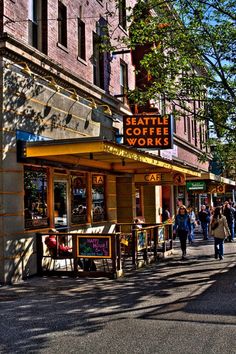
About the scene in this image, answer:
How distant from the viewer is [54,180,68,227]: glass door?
43.4 ft

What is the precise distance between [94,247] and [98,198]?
18.3 feet

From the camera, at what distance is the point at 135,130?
53.1 feet

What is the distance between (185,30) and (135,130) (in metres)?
3.84

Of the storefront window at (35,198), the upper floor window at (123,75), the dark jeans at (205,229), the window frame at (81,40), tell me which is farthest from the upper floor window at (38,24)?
the dark jeans at (205,229)

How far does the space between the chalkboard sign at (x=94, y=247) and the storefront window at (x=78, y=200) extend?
10.6ft

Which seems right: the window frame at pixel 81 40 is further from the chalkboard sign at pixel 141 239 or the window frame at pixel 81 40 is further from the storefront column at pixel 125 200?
the chalkboard sign at pixel 141 239

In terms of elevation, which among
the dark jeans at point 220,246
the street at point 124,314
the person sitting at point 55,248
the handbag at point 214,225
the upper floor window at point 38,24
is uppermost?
the upper floor window at point 38,24

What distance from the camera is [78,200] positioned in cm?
1476

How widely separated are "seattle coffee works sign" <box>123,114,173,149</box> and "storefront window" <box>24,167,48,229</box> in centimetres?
439

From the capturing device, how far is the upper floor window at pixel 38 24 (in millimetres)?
13406

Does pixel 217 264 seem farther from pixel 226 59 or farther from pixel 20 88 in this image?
pixel 20 88

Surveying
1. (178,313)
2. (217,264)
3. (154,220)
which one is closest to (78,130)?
(217,264)

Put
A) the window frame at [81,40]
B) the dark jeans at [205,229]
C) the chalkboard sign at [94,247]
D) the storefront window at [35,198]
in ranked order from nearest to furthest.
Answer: the chalkboard sign at [94,247] → the storefront window at [35,198] → the window frame at [81,40] → the dark jeans at [205,229]

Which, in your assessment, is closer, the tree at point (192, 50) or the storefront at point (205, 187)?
the tree at point (192, 50)
